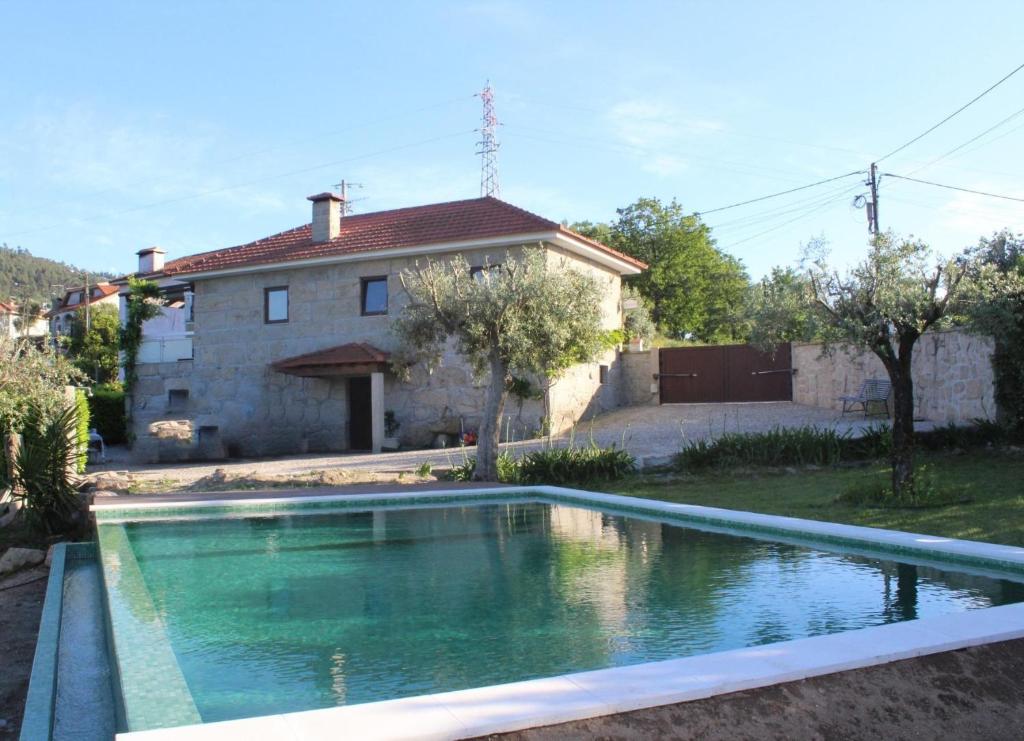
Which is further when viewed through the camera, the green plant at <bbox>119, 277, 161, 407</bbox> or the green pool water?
the green plant at <bbox>119, 277, 161, 407</bbox>

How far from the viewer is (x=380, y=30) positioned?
586 inches

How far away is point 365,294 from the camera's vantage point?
22.5 meters

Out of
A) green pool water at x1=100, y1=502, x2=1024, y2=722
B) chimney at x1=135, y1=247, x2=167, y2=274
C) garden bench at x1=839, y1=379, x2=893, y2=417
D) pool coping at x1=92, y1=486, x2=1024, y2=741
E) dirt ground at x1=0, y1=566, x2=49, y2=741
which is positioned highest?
chimney at x1=135, y1=247, x2=167, y2=274

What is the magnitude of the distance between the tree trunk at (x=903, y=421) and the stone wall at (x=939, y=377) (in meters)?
3.61

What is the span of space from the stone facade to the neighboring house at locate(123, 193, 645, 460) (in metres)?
0.03

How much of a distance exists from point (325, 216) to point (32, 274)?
95.2 metres

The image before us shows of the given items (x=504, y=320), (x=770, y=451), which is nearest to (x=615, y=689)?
(x=504, y=320)

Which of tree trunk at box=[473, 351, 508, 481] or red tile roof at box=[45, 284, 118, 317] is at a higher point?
red tile roof at box=[45, 284, 118, 317]

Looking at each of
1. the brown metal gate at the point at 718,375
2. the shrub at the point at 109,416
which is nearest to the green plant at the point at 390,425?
the brown metal gate at the point at 718,375

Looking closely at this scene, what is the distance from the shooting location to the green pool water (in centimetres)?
427

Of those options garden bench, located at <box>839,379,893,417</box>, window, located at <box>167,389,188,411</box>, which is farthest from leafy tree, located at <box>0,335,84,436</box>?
garden bench, located at <box>839,379,893,417</box>

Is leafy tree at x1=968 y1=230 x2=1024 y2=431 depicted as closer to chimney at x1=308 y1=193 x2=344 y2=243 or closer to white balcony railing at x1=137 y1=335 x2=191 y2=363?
chimney at x1=308 y1=193 x2=344 y2=243

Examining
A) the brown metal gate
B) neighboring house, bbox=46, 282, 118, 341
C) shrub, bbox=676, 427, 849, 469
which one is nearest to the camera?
shrub, bbox=676, 427, 849, 469

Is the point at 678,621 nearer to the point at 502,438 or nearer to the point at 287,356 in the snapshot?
the point at 502,438
